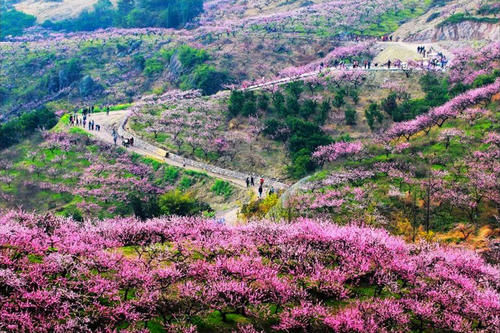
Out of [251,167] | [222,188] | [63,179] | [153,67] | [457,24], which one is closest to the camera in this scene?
[222,188]

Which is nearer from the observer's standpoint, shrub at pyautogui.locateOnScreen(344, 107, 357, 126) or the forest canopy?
shrub at pyautogui.locateOnScreen(344, 107, 357, 126)

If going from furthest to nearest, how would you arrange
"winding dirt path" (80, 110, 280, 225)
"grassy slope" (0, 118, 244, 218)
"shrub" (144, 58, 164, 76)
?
"shrub" (144, 58, 164, 76), "winding dirt path" (80, 110, 280, 225), "grassy slope" (0, 118, 244, 218)

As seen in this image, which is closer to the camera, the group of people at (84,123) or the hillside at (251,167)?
the hillside at (251,167)

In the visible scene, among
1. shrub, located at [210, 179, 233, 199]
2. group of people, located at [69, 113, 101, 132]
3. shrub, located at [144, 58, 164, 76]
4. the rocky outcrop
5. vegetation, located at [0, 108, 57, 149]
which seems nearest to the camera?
shrub, located at [210, 179, 233, 199]

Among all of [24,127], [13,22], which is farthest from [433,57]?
[13,22]

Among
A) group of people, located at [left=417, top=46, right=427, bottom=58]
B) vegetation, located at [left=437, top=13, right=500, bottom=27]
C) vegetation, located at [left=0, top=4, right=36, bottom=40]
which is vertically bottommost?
group of people, located at [left=417, top=46, right=427, bottom=58]

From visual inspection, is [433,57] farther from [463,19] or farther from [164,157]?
[164,157]

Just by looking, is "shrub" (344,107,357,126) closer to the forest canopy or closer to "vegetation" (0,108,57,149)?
"vegetation" (0,108,57,149)

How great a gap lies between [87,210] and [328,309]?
4264 cm

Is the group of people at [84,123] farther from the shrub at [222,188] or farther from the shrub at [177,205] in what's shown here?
the shrub at [177,205]

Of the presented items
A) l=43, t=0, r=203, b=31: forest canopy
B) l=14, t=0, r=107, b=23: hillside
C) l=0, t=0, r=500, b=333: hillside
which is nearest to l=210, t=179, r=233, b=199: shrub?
l=0, t=0, r=500, b=333: hillside

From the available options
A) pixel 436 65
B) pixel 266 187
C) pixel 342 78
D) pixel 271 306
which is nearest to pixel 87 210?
pixel 266 187

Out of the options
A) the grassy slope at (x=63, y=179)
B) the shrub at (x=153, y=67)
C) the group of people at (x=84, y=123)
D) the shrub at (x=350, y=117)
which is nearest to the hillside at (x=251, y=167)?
the shrub at (x=350, y=117)

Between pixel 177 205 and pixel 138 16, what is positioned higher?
pixel 138 16
